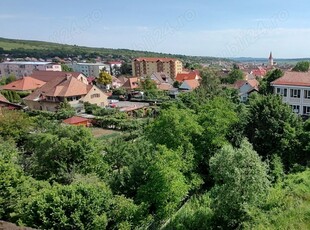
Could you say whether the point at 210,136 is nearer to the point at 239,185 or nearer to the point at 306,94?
the point at 239,185

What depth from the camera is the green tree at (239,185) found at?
11.3 meters

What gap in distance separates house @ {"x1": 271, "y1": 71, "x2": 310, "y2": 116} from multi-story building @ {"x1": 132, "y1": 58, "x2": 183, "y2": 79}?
227ft

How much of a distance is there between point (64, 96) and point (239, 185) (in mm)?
36009

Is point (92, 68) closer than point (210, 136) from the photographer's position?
No

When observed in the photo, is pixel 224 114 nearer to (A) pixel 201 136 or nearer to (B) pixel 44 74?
(A) pixel 201 136

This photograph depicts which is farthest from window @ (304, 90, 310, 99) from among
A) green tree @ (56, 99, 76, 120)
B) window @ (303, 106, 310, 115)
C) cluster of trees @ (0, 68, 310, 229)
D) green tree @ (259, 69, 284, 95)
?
green tree @ (56, 99, 76, 120)

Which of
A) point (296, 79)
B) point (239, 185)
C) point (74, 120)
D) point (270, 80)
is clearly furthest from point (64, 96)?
point (239, 185)

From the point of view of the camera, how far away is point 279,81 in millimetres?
28281

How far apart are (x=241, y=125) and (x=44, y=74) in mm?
55737

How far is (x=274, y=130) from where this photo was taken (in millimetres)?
18406

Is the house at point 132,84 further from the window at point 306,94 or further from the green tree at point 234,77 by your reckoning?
the window at point 306,94

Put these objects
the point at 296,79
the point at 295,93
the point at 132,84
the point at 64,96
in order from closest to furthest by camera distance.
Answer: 1. the point at 295,93
2. the point at 296,79
3. the point at 64,96
4. the point at 132,84

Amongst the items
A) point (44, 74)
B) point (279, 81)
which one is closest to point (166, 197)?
point (279, 81)

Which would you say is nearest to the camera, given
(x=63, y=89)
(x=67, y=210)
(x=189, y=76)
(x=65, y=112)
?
(x=67, y=210)
